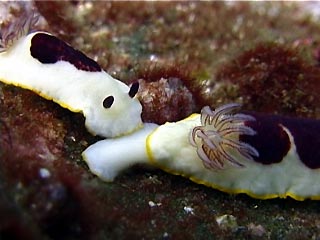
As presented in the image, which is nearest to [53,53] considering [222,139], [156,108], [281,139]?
[156,108]

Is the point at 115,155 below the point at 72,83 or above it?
below

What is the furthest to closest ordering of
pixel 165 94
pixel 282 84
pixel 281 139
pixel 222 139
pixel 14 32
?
pixel 282 84 < pixel 165 94 < pixel 14 32 < pixel 281 139 < pixel 222 139

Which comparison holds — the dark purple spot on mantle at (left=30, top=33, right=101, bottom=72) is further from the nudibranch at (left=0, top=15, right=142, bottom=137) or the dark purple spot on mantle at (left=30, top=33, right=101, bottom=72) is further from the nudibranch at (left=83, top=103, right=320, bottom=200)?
the nudibranch at (left=83, top=103, right=320, bottom=200)

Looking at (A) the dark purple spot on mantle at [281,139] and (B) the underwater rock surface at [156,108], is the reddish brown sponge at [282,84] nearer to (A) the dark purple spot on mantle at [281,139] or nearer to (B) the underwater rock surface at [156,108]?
(B) the underwater rock surface at [156,108]

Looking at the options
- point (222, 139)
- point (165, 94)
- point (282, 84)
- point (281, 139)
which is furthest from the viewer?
point (282, 84)

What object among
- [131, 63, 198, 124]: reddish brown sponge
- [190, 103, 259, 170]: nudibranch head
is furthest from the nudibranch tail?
[190, 103, 259, 170]: nudibranch head

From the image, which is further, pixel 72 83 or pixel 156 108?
pixel 156 108

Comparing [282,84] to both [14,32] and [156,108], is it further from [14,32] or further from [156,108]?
[14,32]

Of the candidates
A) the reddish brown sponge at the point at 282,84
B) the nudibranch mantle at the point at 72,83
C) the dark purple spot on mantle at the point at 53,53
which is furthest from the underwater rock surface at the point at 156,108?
the dark purple spot on mantle at the point at 53,53
